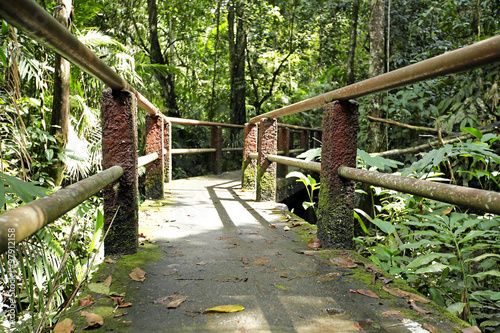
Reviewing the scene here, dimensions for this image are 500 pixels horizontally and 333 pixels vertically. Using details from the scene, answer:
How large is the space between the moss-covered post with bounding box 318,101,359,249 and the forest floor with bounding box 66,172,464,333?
0.14 meters

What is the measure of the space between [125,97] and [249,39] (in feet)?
34.4

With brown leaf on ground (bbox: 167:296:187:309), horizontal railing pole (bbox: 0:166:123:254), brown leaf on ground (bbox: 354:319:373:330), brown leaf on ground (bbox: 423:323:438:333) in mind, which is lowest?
brown leaf on ground (bbox: 354:319:373:330)

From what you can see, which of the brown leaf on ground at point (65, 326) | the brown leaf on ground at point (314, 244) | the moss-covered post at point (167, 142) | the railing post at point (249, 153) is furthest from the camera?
the moss-covered post at point (167, 142)

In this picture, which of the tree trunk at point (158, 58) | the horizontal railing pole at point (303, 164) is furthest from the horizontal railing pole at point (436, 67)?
the tree trunk at point (158, 58)

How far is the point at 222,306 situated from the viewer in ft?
4.81

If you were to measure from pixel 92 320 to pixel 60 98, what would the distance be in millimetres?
3914

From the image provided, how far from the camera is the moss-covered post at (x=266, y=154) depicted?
4.04 meters

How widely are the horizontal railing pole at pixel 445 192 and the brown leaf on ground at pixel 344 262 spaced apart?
18.4 inches

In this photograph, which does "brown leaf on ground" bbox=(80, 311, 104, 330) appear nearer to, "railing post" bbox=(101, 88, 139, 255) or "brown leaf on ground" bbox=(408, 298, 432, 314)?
"railing post" bbox=(101, 88, 139, 255)

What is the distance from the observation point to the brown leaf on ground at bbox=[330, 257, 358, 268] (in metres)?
2.00

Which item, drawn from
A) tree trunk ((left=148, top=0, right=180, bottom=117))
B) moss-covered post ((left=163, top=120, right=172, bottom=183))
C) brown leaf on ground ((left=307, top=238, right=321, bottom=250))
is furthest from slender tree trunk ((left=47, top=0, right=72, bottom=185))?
tree trunk ((left=148, top=0, right=180, bottom=117))

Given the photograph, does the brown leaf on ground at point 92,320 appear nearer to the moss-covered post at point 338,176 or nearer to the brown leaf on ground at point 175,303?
the brown leaf on ground at point 175,303

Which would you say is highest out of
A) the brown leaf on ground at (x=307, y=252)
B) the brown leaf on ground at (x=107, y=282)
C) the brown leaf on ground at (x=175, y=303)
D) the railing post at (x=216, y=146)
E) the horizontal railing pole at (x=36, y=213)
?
the railing post at (x=216, y=146)

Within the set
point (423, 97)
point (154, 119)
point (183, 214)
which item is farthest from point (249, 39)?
point (183, 214)
